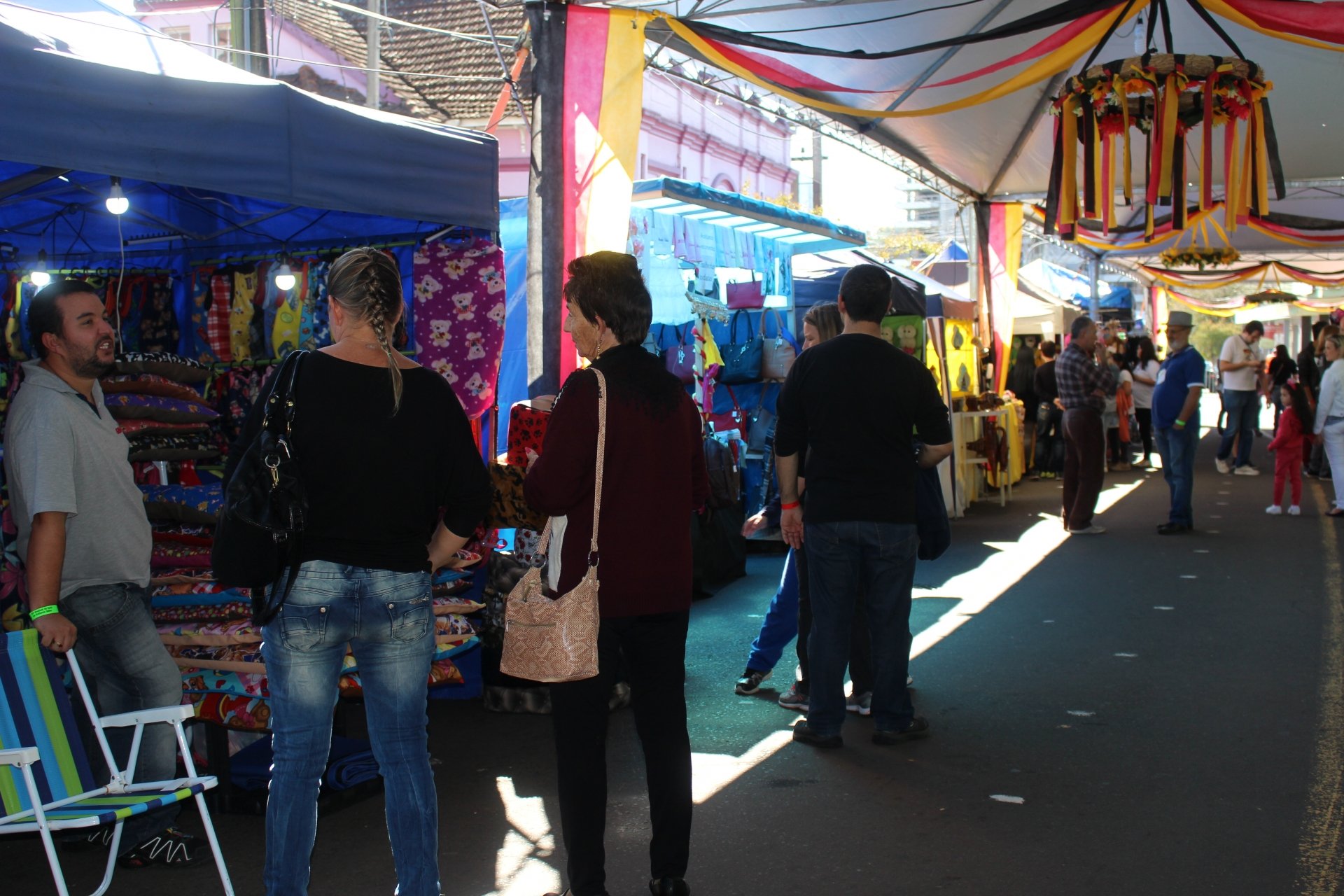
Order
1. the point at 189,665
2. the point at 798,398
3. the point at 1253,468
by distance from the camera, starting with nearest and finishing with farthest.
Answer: the point at 189,665
the point at 798,398
the point at 1253,468

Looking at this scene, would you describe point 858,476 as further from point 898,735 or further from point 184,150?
point 184,150

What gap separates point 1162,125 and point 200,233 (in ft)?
20.8

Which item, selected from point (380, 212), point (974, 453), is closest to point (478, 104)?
point (974, 453)

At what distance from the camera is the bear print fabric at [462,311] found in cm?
566

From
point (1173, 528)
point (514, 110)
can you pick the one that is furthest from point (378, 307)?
point (514, 110)

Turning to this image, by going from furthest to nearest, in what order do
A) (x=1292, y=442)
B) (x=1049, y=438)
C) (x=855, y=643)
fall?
(x=1049, y=438), (x=1292, y=442), (x=855, y=643)

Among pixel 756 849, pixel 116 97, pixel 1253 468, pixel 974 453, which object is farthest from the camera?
pixel 1253 468

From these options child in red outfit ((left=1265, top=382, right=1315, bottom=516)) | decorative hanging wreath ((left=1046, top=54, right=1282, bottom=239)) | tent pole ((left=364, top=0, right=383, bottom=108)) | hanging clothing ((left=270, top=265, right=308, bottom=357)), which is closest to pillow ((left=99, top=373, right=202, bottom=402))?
hanging clothing ((left=270, top=265, right=308, bottom=357))

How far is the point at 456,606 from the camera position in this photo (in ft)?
15.8

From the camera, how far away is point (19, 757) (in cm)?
306

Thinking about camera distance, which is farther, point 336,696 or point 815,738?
point 815,738

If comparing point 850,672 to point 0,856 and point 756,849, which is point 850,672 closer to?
point 756,849

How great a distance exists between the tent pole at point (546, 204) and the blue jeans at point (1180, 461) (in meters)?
6.57

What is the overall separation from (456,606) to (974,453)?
30.0 ft
